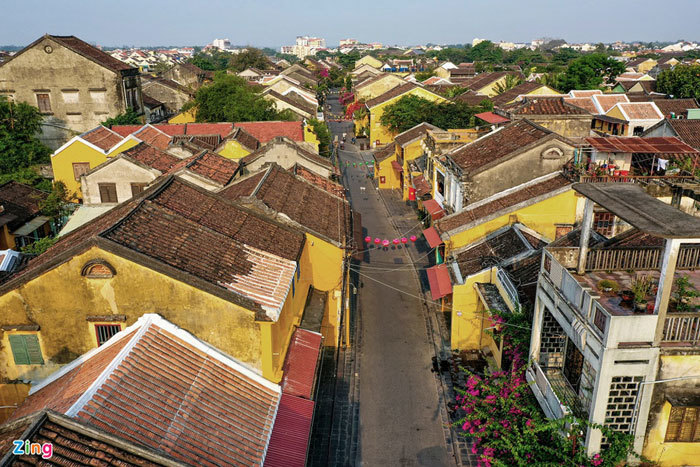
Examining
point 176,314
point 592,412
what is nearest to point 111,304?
point 176,314

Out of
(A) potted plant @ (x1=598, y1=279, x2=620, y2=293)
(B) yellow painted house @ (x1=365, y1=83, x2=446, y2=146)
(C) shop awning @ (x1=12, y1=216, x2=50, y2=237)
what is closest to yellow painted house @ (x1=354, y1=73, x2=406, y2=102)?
(B) yellow painted house @ (x1=365, y1=83, x2=446, y2=146)

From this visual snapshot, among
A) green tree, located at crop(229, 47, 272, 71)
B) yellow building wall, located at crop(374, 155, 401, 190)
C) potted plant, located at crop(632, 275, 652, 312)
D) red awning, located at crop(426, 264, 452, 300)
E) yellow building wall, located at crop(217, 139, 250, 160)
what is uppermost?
green tree, located at crop(229, 47, 272, 71)

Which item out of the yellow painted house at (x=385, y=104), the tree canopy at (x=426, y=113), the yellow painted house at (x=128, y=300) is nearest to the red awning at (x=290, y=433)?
the yellow painted house at (x=128, y=300)

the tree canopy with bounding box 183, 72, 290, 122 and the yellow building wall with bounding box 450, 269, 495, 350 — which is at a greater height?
the tree canopy with bounding box 183, 72, 290, 122

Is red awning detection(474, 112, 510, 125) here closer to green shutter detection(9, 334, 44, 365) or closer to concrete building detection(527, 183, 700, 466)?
concrete building detection(527, 183, 700, 466)

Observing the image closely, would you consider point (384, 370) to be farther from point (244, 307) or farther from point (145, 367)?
point (145, 367)

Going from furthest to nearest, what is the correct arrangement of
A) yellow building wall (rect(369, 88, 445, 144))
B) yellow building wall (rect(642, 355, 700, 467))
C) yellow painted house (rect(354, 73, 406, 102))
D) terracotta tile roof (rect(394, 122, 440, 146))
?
yellow painted house (rect(354, 73, 406, 102)) → yellow building wall (rect(369, 88, 445, 144)) → terracotta tile roof (rect(394, 122, 440, 146)) → yellow building wall (rect(642, 355, 700, 467))
